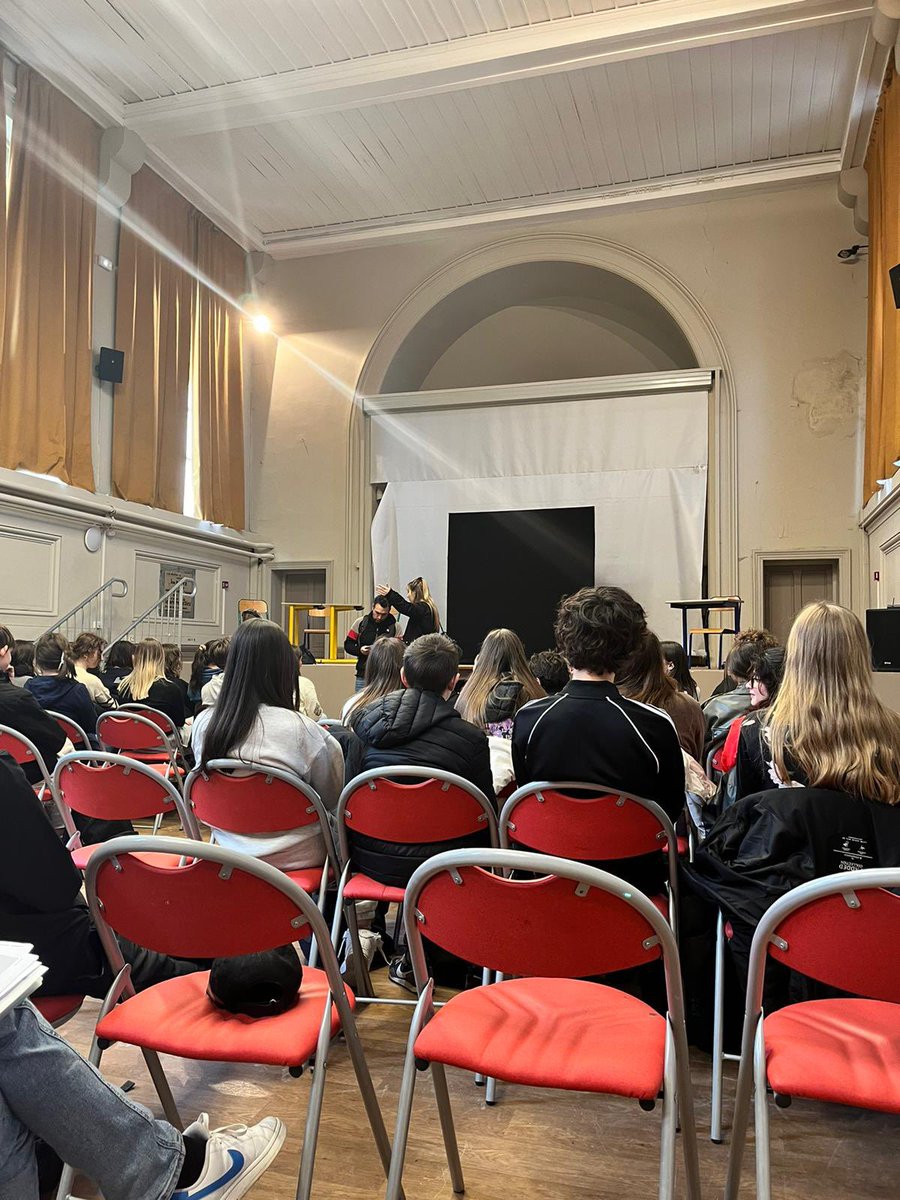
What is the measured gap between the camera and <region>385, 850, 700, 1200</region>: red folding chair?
3.95ft

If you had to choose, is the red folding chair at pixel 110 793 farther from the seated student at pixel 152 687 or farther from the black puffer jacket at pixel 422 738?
the seated student at pixel 152 687

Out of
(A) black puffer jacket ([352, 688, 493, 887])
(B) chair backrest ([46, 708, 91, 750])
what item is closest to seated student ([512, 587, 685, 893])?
(A) black puffer jacket ([352, 688, 493, 887])

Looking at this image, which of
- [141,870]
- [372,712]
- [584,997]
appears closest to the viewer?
[141,870]

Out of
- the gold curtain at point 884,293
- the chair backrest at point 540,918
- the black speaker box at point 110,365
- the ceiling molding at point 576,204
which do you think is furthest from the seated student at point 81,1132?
the ceiling molding at point 576,204

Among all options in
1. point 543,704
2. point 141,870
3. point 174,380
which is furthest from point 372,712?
point 174,380

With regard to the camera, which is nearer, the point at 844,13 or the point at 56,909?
the point at 56,909

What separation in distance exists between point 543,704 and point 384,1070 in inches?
39.7

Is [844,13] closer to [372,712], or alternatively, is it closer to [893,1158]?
[372,712]

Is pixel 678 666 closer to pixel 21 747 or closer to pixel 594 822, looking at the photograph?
pixel 594 822

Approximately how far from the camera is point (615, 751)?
2113mm

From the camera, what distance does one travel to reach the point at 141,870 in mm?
1379

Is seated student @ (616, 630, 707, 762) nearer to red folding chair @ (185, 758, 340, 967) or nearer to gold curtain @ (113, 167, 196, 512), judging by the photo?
red folding chair @ (185, 758, 340, 967)

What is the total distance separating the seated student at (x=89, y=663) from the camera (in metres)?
4.96

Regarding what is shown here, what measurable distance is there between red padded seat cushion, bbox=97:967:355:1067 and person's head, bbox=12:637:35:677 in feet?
12.3
